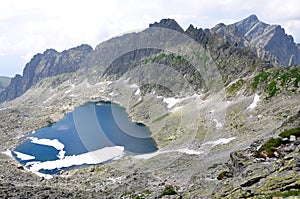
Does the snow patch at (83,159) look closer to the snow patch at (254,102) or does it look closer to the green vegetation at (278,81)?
the snow patch at (254,102)

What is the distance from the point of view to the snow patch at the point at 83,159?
109625mm

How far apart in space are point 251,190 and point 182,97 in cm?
15148

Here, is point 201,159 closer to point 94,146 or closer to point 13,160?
point 94,146

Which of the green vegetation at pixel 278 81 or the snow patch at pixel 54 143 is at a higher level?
the green vegetation at pixel 278 81

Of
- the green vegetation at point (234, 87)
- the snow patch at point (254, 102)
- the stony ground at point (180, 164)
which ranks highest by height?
the green vegetation at point (234, 87)

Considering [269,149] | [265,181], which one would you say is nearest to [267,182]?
[265,181]

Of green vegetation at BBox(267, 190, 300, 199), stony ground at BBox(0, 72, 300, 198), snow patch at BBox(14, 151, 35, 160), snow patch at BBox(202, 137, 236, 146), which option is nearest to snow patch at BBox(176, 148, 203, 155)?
stony ground at BBox(0, 72, 300, 198)

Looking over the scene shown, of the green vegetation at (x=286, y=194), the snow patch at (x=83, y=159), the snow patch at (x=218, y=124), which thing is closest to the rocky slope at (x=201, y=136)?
the snow patch at (x=218, y=124)

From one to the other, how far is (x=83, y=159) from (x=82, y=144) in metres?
24.4

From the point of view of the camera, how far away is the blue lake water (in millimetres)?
113562

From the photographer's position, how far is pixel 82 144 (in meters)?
138

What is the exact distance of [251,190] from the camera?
90.8 feet

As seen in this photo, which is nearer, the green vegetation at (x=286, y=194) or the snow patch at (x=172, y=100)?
the green vegetation at (x=286, y=194)

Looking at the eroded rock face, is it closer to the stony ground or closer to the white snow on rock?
the stony ground
